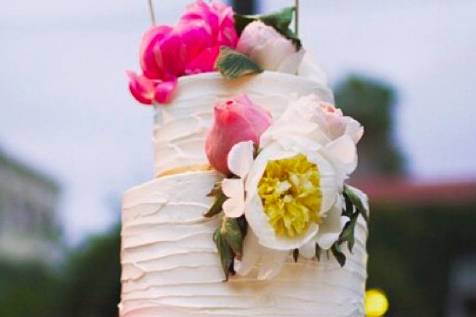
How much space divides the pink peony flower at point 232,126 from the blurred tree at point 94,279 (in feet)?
7.96

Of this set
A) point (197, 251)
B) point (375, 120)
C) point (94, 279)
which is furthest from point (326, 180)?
point (375, 120)

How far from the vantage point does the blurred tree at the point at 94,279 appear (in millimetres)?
3557

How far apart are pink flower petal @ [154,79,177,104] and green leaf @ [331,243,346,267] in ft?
0.90

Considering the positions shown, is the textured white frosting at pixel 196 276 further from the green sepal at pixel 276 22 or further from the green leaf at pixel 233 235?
the green sepal at pixel 276 22

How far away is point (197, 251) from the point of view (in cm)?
111

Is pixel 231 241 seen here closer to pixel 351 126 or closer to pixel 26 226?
pixel 351 126

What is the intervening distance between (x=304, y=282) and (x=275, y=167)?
15cm

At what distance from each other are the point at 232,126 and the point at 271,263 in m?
0.15

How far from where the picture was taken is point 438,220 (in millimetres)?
4547

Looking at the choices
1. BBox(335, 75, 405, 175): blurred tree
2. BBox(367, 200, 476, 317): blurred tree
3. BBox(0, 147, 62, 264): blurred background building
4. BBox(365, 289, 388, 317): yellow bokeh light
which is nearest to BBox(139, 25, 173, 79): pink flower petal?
BBox(365, 289, 388, 317): yellow bokeh light

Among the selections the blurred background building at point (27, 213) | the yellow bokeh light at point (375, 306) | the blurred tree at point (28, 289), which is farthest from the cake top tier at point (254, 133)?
the blurred background building at point (27, 213)

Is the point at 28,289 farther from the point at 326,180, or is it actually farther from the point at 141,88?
the point at 326,180

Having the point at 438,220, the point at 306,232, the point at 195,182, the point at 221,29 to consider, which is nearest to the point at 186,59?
the point at 221,29

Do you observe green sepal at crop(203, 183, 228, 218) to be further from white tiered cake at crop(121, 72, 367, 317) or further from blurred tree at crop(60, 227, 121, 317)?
blurred tree at crop(60, 227, 121, 317)
